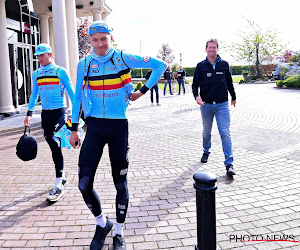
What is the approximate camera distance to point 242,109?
531 inches

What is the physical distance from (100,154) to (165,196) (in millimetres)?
A: 1662

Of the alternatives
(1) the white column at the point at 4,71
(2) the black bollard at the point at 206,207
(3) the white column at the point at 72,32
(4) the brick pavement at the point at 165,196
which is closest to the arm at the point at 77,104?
(4) the brick pavement at the point at 165,196

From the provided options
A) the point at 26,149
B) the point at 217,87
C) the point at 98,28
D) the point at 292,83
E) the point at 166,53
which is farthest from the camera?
the point at 166,53

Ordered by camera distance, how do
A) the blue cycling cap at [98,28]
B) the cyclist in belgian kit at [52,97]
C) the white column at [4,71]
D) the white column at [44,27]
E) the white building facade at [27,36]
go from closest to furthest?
the blue cycling cap at [98,28] < the cyclist in belgian kit at [52,97] < the white building facade at [27,36] < the white column at [4,71] < the white column at [44,27]

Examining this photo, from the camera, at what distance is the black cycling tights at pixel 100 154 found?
2865 millimetres

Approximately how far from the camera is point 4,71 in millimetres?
12211

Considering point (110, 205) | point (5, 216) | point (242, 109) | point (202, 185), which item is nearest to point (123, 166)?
point (202, 185)

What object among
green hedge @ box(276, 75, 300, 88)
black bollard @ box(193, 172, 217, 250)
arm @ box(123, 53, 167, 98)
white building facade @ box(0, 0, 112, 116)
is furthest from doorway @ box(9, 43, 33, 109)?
green hedge @ box(276, 75, 300, 88)

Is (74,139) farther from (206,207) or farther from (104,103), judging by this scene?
(206,207)

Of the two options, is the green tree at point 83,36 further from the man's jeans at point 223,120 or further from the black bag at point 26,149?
the black bag at point 26,149

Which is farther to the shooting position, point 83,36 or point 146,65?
point 83,36

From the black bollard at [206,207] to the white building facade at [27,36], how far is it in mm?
9322

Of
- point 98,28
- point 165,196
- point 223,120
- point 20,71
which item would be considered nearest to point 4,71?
point 20,71

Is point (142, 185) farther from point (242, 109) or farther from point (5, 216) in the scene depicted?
point (242, 109)
